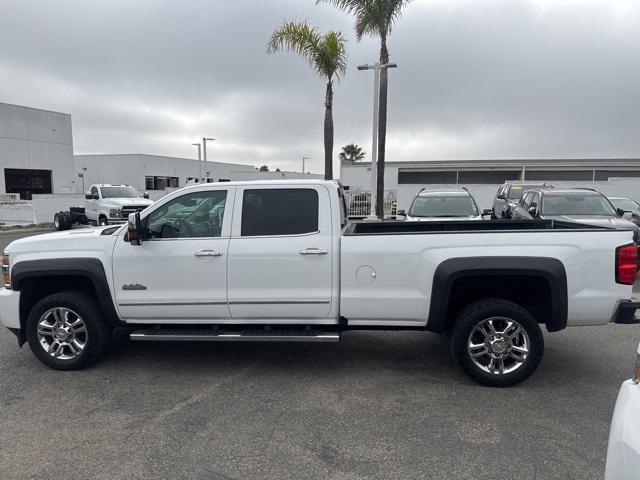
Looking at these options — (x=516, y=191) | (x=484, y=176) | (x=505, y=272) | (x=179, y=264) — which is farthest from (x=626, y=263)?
(x=484, y=176)

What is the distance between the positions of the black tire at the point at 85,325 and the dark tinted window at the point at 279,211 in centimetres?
174

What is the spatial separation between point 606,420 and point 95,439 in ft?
12.9

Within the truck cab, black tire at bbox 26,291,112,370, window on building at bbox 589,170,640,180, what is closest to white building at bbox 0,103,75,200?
the truck cab

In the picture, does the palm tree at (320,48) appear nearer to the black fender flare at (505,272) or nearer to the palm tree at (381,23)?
the palm tree at (381,23)

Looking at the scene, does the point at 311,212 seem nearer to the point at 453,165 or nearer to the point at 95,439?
the point at 95,439

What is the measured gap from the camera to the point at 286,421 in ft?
11.9

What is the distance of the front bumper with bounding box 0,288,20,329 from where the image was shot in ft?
15.0

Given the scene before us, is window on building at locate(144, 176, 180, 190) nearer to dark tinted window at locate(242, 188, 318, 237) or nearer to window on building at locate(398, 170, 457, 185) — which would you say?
window on building at locate(398, 170, 457, 185)

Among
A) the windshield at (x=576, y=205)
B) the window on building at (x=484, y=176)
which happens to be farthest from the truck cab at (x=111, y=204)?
the window on building at (x=484, y=176)

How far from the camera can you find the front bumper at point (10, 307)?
15.0 ft

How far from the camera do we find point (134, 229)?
429 cm

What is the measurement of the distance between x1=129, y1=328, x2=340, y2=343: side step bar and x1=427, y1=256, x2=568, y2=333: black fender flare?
1038 millimetres

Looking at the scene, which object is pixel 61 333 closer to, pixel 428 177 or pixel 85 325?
pixel 85 325

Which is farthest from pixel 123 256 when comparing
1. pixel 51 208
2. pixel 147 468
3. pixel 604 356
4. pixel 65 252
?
pixel 51 208
